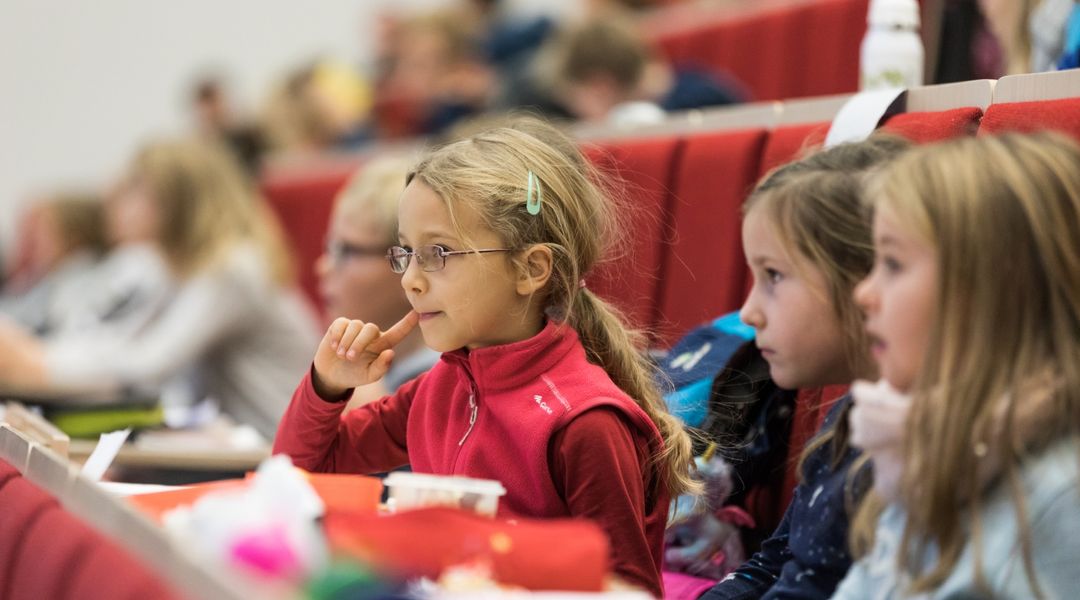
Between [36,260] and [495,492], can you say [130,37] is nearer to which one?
[36,260]

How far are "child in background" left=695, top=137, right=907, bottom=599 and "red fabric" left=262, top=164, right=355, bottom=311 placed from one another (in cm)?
248

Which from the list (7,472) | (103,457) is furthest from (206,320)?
(7,472)

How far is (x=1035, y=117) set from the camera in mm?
1238

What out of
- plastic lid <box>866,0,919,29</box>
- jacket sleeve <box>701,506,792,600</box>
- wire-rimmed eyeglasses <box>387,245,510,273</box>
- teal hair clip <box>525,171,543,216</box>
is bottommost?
jacket sleeve <box>701,506,792,600</box>

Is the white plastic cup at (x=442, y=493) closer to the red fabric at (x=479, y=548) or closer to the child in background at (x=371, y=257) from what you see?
the red fabric at (x=479, y=548)

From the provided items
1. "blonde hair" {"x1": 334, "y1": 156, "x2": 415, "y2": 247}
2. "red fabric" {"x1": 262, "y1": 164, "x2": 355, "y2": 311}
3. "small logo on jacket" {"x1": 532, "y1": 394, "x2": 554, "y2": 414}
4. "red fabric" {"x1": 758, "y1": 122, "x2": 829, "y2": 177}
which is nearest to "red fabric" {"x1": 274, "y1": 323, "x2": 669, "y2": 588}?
"small logo on jacket" {"x1": 532, "y1": 394, "x2": 554, "y2": 414}

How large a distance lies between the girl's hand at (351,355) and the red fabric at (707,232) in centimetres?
47

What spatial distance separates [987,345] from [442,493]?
16.3 inches

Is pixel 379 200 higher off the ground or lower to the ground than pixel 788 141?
lower

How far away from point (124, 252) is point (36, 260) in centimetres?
113

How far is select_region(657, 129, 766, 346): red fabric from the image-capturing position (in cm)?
179

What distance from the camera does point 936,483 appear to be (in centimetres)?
92

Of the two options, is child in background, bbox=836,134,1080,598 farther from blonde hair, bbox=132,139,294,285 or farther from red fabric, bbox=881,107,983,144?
blonde hair, bbox=132,139,294,285

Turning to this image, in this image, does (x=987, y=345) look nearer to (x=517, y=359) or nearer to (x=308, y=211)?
(x=517, y=359)
